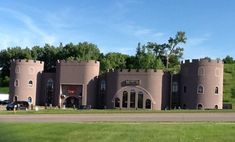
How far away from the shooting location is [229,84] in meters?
100

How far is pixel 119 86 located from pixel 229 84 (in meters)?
26.2

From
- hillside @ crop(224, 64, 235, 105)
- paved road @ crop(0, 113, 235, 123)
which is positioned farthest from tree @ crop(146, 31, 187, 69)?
paved road @ crop(0, 113, 235, 123)

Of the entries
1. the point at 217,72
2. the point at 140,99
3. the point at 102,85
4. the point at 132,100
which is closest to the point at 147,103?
the point at 140,99

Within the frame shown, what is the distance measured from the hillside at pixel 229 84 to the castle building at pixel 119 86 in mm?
11743

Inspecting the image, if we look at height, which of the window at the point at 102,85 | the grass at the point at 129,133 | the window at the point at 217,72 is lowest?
the grass at the point at 129,133

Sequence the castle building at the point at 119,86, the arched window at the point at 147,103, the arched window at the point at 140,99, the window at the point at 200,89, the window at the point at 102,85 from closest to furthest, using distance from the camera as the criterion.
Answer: the window at the point at 200,89, the castle building at the point at 119,86, the arched window at the point at 147,103, the arched window at the point at 140,99, the window at the point at 102,85

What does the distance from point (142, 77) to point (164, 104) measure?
6293mm

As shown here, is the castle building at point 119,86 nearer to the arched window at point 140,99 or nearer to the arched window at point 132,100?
the arched window at point 132,100

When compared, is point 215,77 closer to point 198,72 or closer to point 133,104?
point 198,72

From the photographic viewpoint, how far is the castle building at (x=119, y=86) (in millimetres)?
82562

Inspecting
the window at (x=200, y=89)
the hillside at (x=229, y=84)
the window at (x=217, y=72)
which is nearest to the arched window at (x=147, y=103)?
the window at (x=200, y=89)

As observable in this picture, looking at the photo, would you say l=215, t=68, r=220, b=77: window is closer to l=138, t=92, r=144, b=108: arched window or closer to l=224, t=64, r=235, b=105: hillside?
l=224, t=64, r=235, b=105: hillside

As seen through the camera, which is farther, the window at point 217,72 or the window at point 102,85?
the window at point 102,85

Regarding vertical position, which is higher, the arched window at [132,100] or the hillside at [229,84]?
the hillside at [229,84]
